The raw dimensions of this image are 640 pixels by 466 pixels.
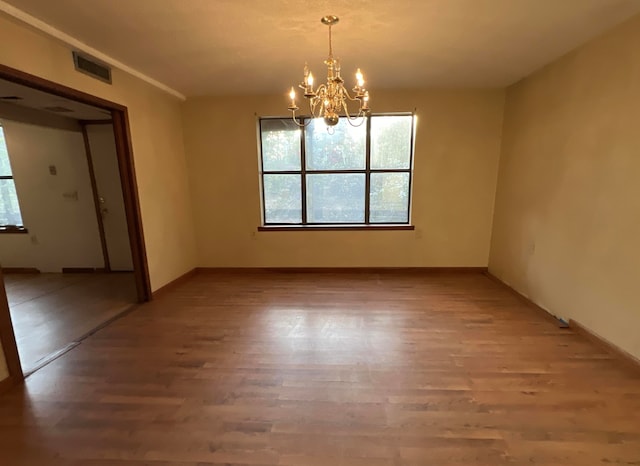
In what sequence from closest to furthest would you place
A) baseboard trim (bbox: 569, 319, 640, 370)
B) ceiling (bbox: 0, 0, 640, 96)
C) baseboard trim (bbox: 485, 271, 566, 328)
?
ceiling (bbox: 0, 0, 640, 96) → baseboard trim (bbox: 569, 319, 640, 370) → baseboard trim (bbox: 485, 271, 566, 328)

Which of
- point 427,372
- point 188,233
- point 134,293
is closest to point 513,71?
point 427,372

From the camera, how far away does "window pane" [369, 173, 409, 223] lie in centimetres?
438

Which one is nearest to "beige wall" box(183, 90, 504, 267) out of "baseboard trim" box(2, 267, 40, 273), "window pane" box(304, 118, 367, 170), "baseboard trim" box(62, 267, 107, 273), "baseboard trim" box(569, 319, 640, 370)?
"window pane" box(304, 118, 367, 170)

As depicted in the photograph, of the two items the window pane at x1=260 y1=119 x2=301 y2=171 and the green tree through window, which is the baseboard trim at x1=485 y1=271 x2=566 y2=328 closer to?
the window pane at x1=260 y1=119 x2=301 y2=171

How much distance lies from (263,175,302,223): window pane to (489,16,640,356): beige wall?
9.27 ft

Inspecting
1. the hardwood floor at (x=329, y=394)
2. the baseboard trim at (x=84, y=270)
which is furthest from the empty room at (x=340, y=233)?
the baseboard trim at (x=84, y=270)

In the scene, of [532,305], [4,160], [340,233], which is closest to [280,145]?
[340,233]

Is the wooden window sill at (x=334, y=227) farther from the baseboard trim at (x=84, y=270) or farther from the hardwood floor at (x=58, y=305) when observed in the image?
the baseboard trim at (x=84, y=270)

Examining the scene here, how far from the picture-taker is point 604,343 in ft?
8.03

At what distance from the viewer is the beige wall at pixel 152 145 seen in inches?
91.1

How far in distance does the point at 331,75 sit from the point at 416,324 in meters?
2.30

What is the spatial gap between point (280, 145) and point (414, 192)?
79.5 inches

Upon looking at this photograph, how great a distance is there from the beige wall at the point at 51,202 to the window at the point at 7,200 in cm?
13

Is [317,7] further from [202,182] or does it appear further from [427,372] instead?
[202,182]
